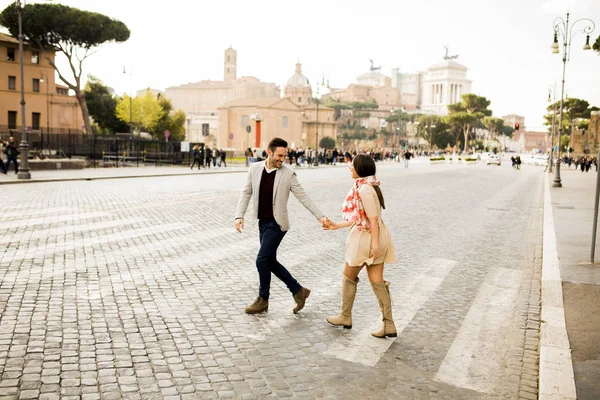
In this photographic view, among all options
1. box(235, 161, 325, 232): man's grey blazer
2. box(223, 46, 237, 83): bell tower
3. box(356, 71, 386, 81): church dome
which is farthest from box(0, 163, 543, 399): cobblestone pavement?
box(356, 71, 386, 81): church dome

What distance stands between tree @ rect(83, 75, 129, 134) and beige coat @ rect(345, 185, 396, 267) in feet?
219

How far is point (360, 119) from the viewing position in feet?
466

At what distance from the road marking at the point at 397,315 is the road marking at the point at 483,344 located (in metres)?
0.53

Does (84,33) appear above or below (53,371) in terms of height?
above

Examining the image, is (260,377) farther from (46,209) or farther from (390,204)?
(390,204)

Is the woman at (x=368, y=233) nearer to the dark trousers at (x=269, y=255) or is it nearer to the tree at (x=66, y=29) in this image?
the dark trousers at (x=269, y=255)

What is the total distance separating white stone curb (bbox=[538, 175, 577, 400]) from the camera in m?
3.93

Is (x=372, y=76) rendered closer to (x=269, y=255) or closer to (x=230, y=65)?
(x=230, y=65)

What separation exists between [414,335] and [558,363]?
1203 mm

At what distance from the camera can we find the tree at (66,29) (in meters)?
44.2

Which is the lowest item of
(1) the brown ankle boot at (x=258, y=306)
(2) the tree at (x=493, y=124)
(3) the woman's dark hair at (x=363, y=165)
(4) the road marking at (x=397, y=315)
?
(4) the road marking at (x=397, y=315)

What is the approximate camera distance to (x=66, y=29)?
4522 centimetres

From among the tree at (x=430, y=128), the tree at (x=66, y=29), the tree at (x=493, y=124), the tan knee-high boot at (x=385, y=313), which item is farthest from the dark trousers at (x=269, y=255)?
the tree at (x=493, y=124)

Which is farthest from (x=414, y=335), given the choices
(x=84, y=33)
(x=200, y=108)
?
(x=200, y=108)
